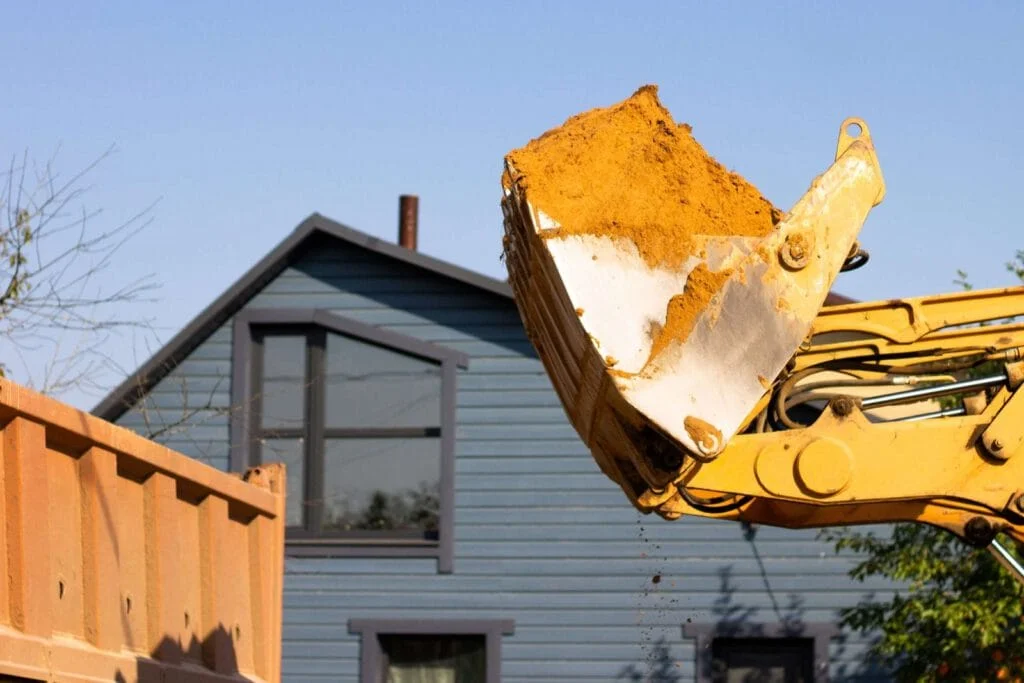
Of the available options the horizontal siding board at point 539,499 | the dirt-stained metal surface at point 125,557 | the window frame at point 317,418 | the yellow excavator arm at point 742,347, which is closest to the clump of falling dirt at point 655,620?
the horizontal siding board at point 539,499

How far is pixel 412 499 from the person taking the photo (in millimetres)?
13453

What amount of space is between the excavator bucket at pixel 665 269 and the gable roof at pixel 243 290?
29.5 ft

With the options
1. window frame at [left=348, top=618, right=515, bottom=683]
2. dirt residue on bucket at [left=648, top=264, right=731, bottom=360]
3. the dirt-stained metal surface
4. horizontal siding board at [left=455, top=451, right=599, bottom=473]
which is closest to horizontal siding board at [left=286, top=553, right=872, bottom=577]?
window frame at [left=348, top=618, right=515, bottom=683]

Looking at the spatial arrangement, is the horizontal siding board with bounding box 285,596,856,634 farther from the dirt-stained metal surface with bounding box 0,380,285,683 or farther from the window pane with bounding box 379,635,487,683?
the dirt-stained metal surface with bounding box 0,380,285,683

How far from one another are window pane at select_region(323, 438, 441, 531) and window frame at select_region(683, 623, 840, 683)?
2371 millimetres

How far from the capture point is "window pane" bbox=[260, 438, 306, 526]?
13531mm

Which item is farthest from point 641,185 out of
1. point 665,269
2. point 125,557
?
point 125,557

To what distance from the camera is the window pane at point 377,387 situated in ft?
44.3

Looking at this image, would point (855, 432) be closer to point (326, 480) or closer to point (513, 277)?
point (513, 277)

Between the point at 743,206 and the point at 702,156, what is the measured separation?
180 millimetres

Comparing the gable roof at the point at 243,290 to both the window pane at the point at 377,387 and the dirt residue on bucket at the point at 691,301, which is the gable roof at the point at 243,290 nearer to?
the window pane at the point at 377,387

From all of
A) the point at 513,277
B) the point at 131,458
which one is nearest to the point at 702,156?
the point at 513,277

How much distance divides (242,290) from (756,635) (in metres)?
5.05

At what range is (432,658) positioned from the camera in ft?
43.2
